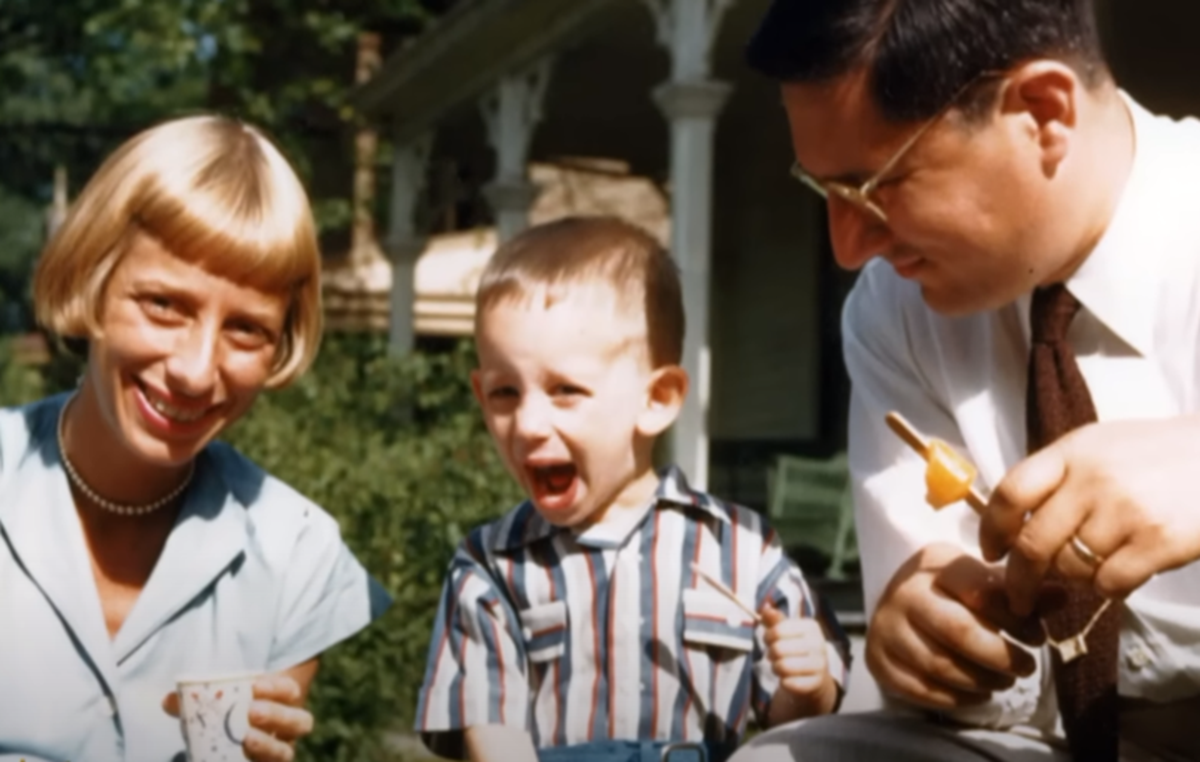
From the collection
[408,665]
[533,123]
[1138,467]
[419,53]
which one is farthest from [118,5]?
[1138,467]

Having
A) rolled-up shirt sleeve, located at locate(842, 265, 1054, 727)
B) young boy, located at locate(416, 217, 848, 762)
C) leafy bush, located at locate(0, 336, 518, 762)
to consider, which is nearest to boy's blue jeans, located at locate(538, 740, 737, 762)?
young boy, located at locate(416, 217, 848, 762)

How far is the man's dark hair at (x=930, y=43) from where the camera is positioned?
2223 mm

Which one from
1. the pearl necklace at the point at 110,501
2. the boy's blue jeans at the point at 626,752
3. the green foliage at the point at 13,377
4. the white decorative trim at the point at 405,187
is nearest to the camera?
the boy's blue jeans at the point at 626,752

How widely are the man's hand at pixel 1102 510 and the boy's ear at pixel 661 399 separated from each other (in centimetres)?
110

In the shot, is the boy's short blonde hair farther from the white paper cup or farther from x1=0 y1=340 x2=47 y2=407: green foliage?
x1=0 y1=340 x2=47 y2=407: green foliage

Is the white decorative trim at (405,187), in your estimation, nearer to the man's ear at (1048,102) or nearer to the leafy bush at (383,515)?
the leafy bush at (383,515)

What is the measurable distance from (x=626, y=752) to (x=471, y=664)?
11.7 inches

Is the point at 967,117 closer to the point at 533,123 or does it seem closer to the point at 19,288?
the point at 533,123

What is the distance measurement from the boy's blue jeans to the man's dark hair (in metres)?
1.12

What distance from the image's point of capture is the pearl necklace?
9.81ft

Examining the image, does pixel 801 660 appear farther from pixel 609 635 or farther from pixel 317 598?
pixel 317 598

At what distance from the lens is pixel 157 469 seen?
2994 mm

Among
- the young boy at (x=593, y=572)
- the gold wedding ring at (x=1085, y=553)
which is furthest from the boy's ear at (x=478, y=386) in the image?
the gold wedding ring at (x=1085, y=553)

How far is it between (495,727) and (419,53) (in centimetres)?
1094
